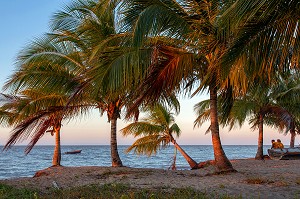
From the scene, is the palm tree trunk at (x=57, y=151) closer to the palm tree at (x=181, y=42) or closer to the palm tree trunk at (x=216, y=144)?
the palm tree at (x=181, y=42)

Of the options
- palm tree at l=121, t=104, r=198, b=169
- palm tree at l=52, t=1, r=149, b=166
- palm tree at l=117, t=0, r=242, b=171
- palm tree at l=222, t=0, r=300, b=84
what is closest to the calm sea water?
palm tree at l=121, t=104, r=198, b=169

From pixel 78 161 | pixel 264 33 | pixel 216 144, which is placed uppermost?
pixel 264 33

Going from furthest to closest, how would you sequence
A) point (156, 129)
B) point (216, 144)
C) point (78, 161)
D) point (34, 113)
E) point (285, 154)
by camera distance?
1. point (78, 161)
2. point (285, 154)
3. point (156, 129)
4. point (34, 113)
5. point (216, 144)

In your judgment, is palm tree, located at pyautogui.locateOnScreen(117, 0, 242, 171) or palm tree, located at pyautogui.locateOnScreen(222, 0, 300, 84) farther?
palm tree, located at pyautogui.locateOnScreen(117, 0, 242, 171)

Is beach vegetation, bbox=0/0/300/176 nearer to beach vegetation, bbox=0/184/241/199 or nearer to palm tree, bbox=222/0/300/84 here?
palm tree, bbox=222/0/300/84

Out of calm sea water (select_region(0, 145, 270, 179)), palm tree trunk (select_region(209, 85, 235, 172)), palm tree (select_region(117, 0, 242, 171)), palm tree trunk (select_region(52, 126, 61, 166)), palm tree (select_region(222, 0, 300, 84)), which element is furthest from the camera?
calm sea water (select_region(0, 145, 270, 179))

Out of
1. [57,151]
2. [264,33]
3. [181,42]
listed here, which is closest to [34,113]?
[57,151]

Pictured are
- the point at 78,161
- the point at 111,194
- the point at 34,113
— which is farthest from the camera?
the point at 78,161

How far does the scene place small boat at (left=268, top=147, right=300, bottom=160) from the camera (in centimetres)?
2144

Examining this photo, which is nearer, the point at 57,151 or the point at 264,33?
the point at 264,33

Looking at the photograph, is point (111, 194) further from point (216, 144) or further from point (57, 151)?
point (57, 151)

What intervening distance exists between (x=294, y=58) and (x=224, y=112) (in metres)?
4.95

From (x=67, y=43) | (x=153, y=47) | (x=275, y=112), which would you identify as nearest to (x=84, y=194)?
(x=153, y=47)

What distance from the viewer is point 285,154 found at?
70.4ft
